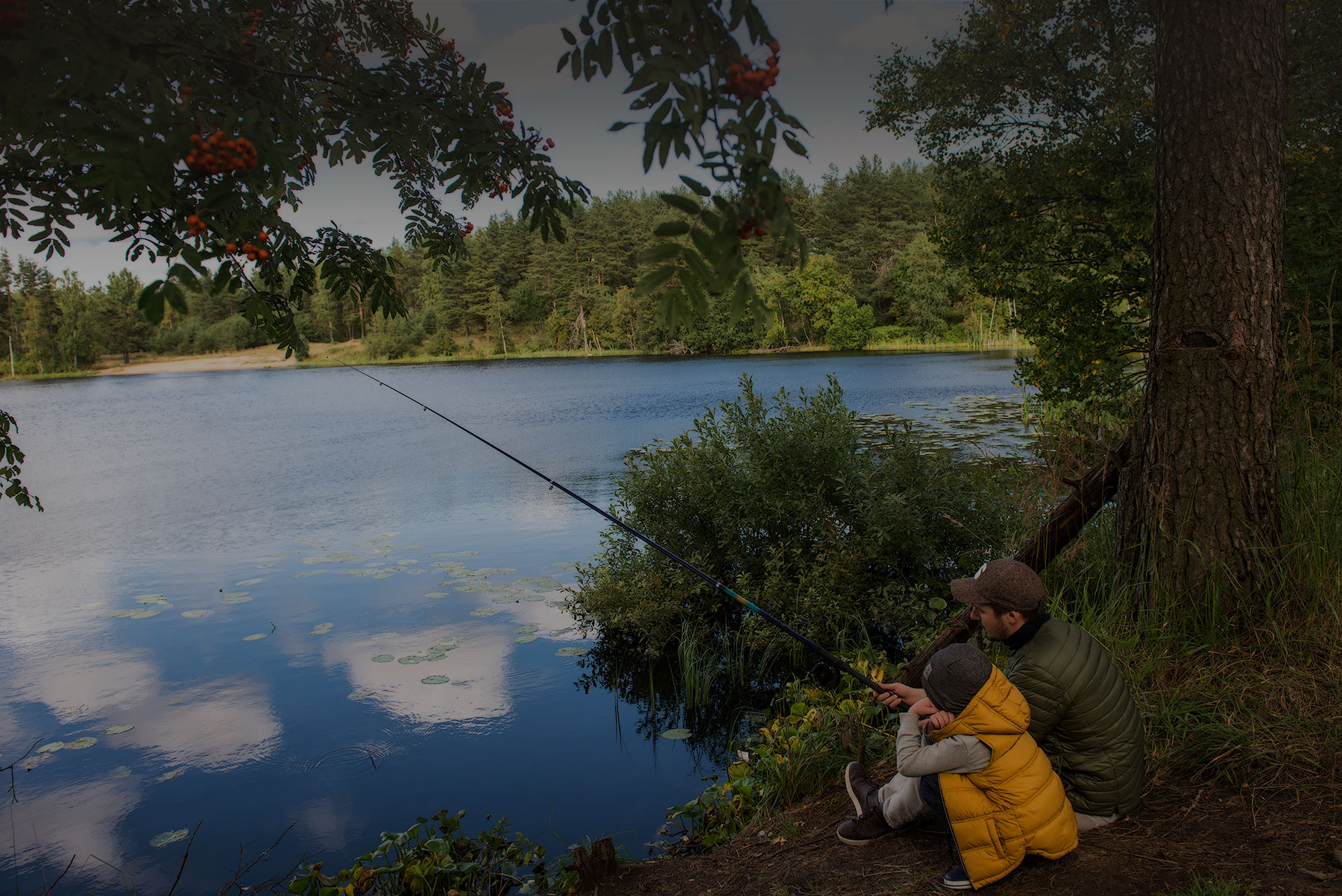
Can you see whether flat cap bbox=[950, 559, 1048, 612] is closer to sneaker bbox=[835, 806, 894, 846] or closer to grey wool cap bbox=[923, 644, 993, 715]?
grey wool cap bbox=[923, 644, 993, 715]

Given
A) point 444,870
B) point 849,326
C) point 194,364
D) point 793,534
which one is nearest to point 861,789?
point 444,870

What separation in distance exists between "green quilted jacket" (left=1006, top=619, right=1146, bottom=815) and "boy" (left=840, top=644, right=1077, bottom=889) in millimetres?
117

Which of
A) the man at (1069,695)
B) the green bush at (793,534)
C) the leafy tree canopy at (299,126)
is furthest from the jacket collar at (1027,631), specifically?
the green bush at (793,534)

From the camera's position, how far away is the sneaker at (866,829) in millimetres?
3031

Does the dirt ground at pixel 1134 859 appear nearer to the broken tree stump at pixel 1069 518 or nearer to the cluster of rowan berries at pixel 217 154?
the broken tree stump at pixel 1069 518

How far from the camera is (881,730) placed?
3.81 meters

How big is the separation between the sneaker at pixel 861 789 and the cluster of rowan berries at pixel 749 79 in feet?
8.50

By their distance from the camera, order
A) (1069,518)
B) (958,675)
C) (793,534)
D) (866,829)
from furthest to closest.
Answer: (793,534), (1069,518), (866,829), (958,675)

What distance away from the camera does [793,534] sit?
6.43 metres

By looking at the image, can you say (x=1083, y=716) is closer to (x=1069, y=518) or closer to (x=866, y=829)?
(x=866, y=829)

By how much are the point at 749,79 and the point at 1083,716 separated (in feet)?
7.22

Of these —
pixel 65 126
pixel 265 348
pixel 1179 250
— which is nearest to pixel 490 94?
pixel 65 126

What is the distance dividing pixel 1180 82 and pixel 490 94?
3032 mm

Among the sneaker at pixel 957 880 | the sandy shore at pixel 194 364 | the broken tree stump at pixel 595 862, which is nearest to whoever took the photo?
the sneaker at pixel 957 880
